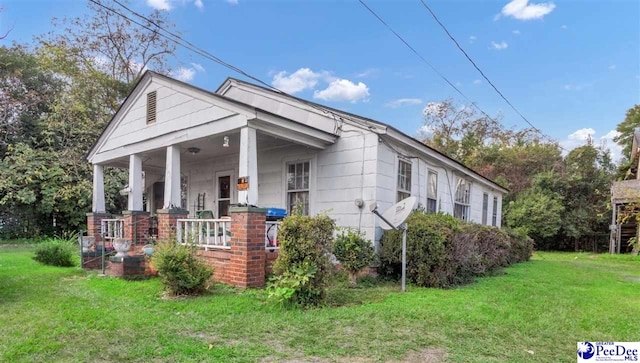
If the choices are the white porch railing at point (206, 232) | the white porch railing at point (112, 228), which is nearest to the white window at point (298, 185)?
the white porch railing at point (206, 232)

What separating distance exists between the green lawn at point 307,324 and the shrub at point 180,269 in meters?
0.27

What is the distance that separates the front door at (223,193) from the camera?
414 inches

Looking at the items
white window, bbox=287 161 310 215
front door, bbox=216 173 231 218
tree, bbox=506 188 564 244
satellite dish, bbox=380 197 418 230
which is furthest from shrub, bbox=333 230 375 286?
tree, bbox=506 188 564 244

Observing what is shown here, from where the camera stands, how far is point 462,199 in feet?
40.0

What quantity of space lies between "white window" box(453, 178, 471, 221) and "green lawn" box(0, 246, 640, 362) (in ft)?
17.0

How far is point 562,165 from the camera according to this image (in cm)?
2264

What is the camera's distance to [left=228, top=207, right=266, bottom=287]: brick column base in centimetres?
603

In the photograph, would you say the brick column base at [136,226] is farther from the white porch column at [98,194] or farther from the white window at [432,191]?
the white window at [432,191]

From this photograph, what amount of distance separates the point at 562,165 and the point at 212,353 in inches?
979

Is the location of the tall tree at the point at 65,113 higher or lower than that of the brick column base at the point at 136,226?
higher

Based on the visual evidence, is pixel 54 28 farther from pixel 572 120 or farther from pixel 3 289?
pixel 572 120

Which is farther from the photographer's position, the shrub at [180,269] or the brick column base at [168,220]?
the brick column base at [168,220]

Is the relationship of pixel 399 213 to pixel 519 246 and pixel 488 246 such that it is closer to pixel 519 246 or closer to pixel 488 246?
pixel 488 246

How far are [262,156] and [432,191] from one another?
4597 mm
